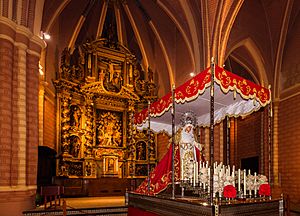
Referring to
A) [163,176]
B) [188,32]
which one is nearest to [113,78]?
[188,32]

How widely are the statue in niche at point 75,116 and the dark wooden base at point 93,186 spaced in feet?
8.27

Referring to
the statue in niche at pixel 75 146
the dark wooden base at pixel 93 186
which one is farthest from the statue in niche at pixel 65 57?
the dark wooden base at pixel 93 186

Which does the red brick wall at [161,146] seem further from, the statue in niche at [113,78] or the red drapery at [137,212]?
the red drapery at [137,212]

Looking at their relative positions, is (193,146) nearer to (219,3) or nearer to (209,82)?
(209,82)

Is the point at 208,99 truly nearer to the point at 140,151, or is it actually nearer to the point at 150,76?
the point at 140,151

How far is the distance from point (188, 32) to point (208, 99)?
678 centimetres

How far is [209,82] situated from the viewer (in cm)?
600

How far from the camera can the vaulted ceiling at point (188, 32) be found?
1282 centimetres

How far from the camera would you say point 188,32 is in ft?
46.2

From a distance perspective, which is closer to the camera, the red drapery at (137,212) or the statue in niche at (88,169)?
the red drapery at (137,212)

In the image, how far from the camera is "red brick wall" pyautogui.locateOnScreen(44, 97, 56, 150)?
14144 millimetres

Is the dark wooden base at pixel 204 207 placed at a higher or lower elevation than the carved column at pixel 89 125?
lower

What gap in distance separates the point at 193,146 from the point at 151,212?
208cm

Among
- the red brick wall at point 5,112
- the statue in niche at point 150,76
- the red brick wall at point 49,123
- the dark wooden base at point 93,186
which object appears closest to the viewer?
the red brick wall at point 5,112
